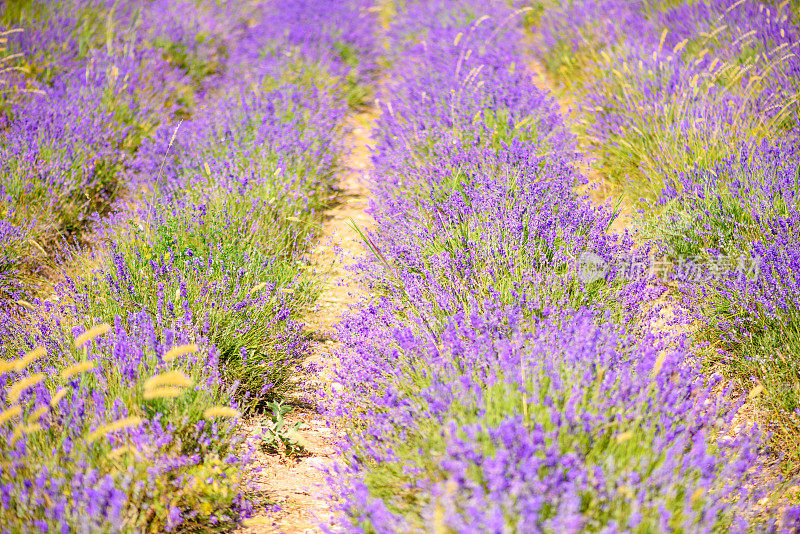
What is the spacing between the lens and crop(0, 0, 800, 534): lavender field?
1604 millimetres

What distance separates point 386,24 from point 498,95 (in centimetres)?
655

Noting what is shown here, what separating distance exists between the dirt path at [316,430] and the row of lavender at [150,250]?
0.40 ft

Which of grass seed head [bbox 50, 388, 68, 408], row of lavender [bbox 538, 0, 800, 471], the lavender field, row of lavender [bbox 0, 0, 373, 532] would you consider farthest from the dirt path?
row of lavender [bbox 538, 0, 800, 471]

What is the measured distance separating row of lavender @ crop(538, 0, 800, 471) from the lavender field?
0.02 meters

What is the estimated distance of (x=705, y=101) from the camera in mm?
3777

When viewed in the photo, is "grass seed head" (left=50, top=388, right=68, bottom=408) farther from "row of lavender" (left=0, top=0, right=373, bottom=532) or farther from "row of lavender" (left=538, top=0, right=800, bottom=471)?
"row of lavender" (left=538, top=0, right=800, bottom=471)

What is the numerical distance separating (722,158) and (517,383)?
7.92ft

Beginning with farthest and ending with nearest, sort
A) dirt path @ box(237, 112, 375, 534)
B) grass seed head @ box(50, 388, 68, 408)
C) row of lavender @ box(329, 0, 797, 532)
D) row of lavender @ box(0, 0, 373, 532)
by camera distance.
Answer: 1. dirt path @ box(237, 112, 375, 534)
2. row of lavender @ box(0, 0, 373, 532)
3. grass seed head @ box(50, 388, 68, 408)
4. row of lavender @ box(329, 0, 797, 532)

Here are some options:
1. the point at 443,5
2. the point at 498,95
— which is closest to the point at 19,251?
the point at 498,95

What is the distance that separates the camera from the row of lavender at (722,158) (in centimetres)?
226

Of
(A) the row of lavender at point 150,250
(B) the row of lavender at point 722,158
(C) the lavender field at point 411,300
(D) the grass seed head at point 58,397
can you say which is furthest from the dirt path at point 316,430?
(B) the row of lavender at point 722,158

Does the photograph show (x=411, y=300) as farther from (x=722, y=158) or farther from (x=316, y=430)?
(x=722, y=158)

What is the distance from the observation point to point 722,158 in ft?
10.7

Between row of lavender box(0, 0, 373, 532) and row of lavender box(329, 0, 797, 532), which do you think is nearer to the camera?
row of lavender box(329, 0, 797, 532)
